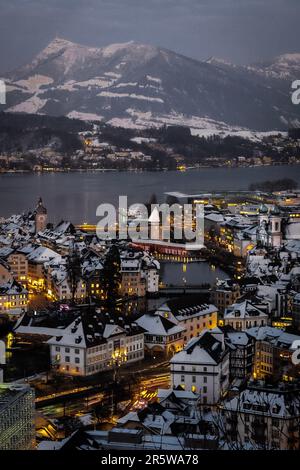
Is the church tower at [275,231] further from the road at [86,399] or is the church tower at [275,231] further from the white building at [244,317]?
the road at [86,399]

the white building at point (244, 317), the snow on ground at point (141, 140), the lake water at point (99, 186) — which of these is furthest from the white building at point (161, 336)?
the snow on ground at point (141, 140)

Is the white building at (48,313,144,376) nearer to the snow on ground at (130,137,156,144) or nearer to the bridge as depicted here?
the bridge

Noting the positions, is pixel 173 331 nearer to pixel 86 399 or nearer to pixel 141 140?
pixel 86 399

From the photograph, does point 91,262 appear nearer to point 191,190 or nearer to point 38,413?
point 38,413

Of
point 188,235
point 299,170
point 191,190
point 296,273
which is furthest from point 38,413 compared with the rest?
point 299,170

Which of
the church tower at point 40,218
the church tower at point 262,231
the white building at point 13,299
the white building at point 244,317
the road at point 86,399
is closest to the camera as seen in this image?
the road at point 86,399

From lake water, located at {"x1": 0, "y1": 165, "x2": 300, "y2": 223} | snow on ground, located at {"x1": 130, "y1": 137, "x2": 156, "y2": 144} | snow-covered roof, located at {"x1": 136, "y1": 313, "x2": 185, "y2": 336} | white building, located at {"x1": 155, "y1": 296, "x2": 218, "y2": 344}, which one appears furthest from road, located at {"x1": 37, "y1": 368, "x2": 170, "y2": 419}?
snow on ground, located at {"x1": 130, "y1": 137, "x2": 156, "y2": 144}
